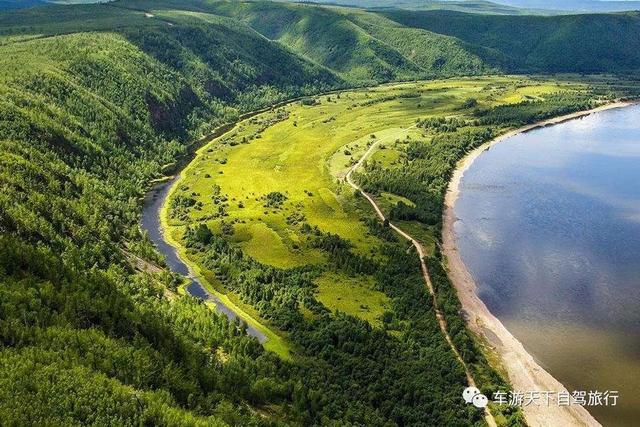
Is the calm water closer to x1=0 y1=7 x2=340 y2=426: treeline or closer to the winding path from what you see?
the winding path

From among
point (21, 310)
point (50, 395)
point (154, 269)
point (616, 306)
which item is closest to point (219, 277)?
point (154, 269)

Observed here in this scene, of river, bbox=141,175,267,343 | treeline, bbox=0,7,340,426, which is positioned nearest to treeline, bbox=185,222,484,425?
river, bbox=141,175,267,343

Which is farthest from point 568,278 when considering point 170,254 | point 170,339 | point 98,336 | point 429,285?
point 98,336

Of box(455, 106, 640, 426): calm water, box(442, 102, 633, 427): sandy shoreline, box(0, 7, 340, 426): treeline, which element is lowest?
box(442, 102, 633, 427): sandy shoreline

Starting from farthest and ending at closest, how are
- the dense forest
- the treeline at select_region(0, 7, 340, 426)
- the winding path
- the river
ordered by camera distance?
the river, the winding path, the dense forest, the treeline at select_region(0, 7, 340, 426)

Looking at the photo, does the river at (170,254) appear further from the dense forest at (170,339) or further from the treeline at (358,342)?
the dense forest at (170,339)

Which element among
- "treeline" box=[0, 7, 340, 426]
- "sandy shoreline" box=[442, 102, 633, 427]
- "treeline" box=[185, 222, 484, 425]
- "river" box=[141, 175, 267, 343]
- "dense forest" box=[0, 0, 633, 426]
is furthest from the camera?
"river" box=[141, 175, 267, 343]

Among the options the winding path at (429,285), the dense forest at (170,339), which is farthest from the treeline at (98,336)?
the winding path at (429,285)

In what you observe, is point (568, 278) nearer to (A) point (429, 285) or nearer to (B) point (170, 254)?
(A) point (429, 285)

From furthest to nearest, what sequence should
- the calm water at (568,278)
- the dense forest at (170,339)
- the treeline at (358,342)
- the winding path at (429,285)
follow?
the calm water at (568,278) < the winding path at (429,285) < the treeline at (358,342) < the dense forest at (170,339)
